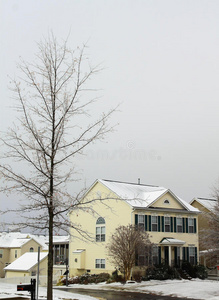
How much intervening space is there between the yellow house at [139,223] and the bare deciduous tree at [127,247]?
241 centimetres

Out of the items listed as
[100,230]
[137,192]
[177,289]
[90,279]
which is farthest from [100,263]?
[177,289]

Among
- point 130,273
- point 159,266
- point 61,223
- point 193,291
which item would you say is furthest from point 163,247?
point 61,223

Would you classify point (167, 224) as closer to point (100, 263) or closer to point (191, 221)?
point (191, 221)

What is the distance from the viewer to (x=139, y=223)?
1405 inches

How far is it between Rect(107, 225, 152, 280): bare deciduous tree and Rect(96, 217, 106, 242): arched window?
13.3ft

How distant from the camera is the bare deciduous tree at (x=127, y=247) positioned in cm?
3219

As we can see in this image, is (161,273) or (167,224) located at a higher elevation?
(167,224)

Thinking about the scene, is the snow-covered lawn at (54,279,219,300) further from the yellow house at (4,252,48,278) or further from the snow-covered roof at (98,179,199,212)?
the yellow house at (4,252,48,278)

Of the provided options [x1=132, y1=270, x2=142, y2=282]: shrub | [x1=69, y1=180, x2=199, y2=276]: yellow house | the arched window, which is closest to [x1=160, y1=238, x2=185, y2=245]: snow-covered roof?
[x1=69, y1=180, x2=199, y2=276]: yellow house

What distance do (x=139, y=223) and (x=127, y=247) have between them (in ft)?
12.7

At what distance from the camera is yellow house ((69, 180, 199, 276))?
1419 inches

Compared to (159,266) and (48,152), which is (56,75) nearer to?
(48,152)

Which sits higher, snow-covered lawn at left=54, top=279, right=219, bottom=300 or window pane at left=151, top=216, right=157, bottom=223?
window pane at left=151, top=216, right=157, bottom=223

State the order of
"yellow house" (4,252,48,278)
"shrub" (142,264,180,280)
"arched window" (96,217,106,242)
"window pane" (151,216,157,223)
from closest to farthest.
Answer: "shrub" (142,264,180,280) < "window pane" (151,216,157,223) < "arched window" (96,217,106,242) < "yellow house" (4,252,48,278)
